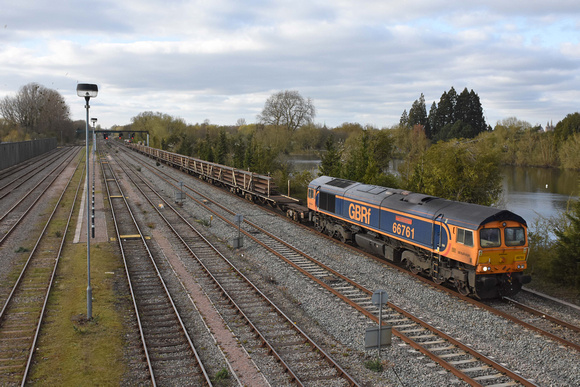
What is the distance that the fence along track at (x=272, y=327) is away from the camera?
10194mm

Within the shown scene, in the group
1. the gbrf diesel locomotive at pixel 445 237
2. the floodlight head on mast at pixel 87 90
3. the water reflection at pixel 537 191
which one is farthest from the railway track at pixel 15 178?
the water reflection at pixel 537 191

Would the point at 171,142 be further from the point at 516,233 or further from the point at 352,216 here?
the point at 516,233

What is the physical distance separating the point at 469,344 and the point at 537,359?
1569 millimetres

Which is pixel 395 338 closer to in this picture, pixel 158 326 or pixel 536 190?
pixel 158 326

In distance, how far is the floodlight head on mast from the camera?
45.0 ft

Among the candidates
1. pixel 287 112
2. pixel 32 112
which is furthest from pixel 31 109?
pixel 287 112

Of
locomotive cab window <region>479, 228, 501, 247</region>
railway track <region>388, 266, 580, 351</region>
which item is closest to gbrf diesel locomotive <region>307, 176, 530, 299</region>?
locomotive cab window <region>479, 228, 501, 247</region>

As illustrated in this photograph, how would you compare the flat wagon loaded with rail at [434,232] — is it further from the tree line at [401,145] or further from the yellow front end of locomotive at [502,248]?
the tree line at [401,145]

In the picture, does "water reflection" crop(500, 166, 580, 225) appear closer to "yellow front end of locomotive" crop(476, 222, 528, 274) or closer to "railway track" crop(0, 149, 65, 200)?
"yellow front end of locomotive" crop(476, 222, 528, 274)

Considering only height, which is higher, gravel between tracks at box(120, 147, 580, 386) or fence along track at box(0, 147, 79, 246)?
fence along track at box(0, 147, 79, 246)

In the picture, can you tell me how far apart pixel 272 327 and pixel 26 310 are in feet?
25.5

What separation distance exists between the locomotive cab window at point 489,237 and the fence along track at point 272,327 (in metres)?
6.63

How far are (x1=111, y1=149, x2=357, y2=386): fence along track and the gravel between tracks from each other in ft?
1.41

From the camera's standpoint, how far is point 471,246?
14398mm
